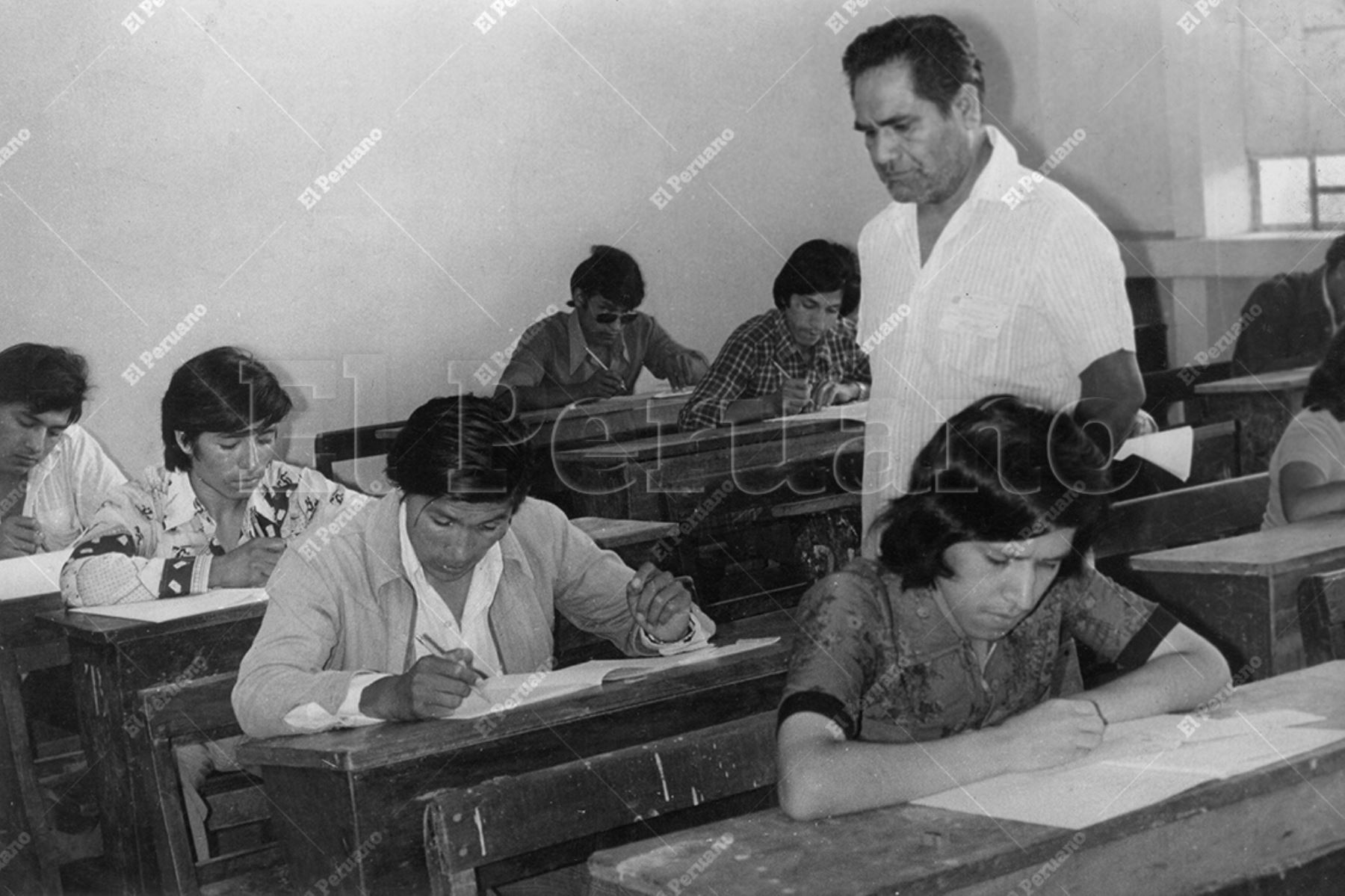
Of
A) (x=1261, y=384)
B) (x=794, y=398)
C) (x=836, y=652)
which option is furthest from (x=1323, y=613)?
(x=794, y=398)

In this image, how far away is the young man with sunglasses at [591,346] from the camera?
17.1 feet

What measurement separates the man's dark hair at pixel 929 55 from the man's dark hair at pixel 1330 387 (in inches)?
48.6

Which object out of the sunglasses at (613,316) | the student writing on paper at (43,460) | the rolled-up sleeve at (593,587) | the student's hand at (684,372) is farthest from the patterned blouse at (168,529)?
the student's hand at (684,372)

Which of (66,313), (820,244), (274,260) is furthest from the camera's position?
(820,244)

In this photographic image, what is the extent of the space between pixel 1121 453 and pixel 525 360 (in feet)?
8.64

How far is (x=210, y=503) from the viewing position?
3092 millimetres

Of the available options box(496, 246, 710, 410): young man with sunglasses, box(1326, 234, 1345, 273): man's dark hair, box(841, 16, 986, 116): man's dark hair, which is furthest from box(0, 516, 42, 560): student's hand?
box(1326, 234, 1345, 273): man's dark hair

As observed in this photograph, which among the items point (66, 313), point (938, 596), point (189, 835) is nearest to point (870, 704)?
point (938, 596)

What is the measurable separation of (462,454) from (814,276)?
10.1ft

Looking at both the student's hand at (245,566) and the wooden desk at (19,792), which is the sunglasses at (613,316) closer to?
the student's hand at (245,566)

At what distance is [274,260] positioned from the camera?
4.70 meters

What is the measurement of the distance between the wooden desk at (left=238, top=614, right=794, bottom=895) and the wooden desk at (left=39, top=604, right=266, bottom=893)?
2.11ft

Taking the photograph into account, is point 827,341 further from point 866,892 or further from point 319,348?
point 866,892

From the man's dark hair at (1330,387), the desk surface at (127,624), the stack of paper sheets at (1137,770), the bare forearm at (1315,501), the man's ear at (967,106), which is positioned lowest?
the stack of paper sheets at (1137,770)
